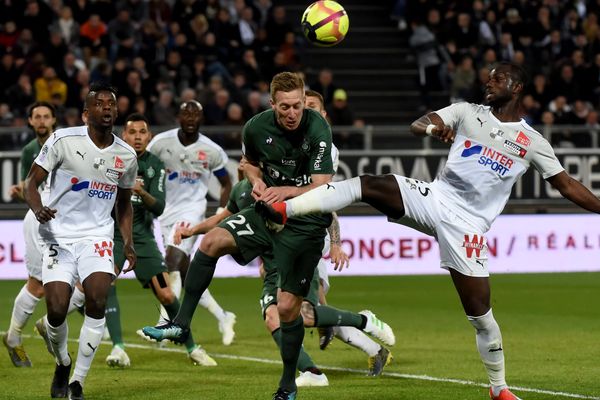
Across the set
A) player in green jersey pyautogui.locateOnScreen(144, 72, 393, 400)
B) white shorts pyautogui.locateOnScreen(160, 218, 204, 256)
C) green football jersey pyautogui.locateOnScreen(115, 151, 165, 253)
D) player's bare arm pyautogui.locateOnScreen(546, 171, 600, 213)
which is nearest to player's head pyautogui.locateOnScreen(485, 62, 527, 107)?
player's bare arm pyautogui.locateOnScreen(546, 171, 600, 213)

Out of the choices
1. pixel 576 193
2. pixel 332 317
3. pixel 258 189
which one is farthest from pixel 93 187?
pixel 576 193

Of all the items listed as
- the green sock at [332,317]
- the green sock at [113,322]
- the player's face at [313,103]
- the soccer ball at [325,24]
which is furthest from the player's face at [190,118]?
the green sock at [332,317]

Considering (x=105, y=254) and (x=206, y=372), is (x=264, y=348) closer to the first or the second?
(x=206, y=372)

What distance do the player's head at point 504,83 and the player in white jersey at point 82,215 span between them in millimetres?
2797

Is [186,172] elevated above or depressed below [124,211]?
below

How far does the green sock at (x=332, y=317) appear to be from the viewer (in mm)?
10273

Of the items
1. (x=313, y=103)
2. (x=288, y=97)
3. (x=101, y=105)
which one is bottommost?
(x=313, y=103)

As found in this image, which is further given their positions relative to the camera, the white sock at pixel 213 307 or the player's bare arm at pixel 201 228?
the white sock at pixel 213 307

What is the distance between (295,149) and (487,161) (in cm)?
139

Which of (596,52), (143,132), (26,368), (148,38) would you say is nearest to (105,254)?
(26,368)

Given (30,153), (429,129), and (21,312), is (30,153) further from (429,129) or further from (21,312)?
(429,129)

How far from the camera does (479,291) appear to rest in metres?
8.83

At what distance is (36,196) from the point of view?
362 inches

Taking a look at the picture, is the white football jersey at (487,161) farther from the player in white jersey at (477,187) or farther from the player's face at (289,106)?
the player's face at (289,106)
